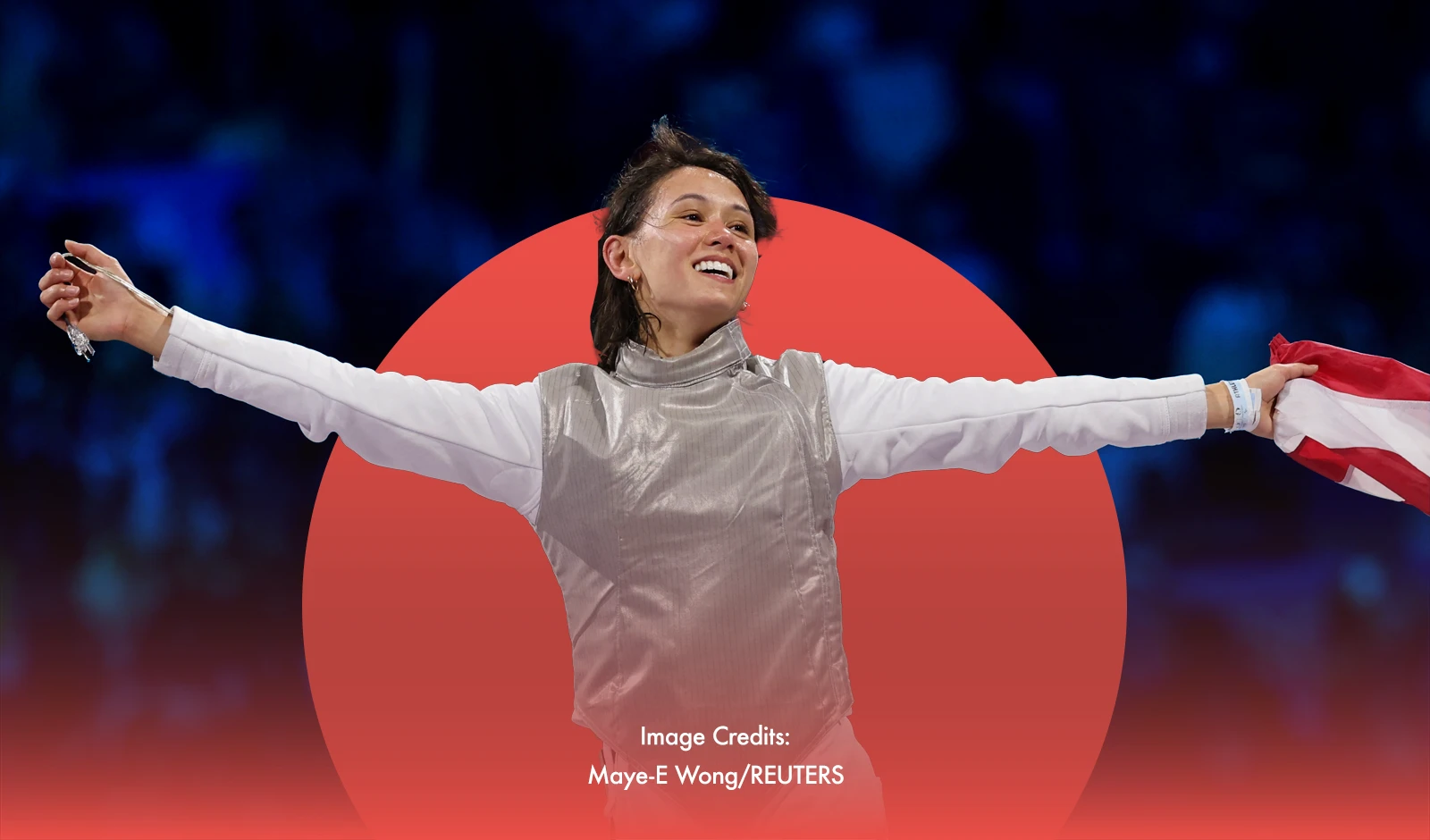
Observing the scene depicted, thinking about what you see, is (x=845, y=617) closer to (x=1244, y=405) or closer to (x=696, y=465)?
(x=696, y=465)

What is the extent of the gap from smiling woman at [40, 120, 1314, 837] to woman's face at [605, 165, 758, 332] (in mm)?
27

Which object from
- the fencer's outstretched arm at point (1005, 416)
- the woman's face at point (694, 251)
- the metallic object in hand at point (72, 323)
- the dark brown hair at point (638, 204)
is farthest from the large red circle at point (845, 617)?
the metallic object in hand at point (72, 323)

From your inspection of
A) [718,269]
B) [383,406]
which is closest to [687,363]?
[718,269]

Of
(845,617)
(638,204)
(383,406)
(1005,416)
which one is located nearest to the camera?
(383,406)

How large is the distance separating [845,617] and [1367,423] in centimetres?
121

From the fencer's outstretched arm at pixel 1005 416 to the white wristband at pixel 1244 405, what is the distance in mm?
12

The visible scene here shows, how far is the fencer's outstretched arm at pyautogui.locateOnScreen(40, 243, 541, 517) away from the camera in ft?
5.91

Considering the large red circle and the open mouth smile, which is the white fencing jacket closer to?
the open mouth smile

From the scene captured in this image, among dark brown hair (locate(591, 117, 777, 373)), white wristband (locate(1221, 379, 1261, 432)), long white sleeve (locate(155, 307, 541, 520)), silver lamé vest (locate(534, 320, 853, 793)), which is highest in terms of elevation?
dark brown hair (locate(591, 117, 777, 373))

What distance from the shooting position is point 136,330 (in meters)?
A: 1.80

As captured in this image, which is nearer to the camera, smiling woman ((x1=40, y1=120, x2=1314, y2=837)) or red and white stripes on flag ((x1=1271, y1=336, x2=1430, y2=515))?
smiling woman ((x1=40, y1=120, x2=1314, y2=837))

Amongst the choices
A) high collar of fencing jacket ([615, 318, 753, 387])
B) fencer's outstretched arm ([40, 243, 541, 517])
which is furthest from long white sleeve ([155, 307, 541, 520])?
high collar of fencing jacket ([615, 318, 753, 387])

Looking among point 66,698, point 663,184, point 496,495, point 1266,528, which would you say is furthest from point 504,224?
point 1266,528

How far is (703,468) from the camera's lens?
197cm
